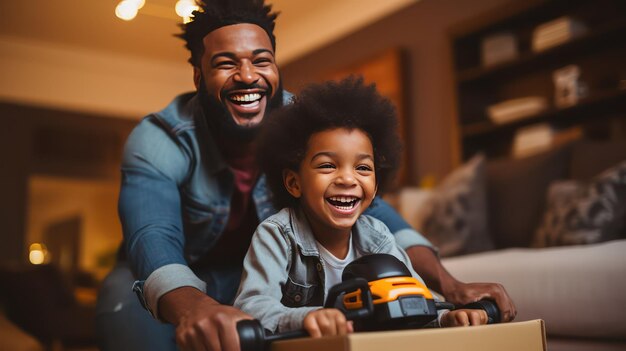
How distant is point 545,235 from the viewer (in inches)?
80.0

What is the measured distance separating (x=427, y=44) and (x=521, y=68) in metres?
0.67

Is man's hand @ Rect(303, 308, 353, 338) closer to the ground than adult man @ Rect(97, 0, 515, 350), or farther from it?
closer to the ground

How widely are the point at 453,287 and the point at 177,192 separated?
432 mm

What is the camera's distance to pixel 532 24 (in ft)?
10.9

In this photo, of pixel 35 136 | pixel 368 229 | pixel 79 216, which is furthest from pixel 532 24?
pixel 79 216

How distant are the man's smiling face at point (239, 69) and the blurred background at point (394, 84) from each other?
41 centimetres

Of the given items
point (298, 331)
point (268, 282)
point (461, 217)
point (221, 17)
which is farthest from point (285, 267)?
point (461, 217)

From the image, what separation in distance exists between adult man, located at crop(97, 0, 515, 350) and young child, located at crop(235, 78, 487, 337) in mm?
74

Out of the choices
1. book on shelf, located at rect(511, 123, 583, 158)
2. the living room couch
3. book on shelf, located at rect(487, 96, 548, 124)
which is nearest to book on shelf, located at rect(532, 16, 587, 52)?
book on shelf, located at rect(487, 96, 548, 124)

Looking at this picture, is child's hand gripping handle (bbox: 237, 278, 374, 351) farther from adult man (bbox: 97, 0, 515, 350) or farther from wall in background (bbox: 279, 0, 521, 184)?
wall in background (bbox: 279, 0, 521, 184)

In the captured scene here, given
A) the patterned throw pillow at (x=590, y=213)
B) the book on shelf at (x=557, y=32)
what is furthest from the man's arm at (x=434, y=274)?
the book on shelf at (x=557, y=32)

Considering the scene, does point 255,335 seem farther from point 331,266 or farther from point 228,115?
point 228,115

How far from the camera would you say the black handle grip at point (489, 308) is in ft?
2.70

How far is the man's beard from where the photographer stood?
91 centimetres
